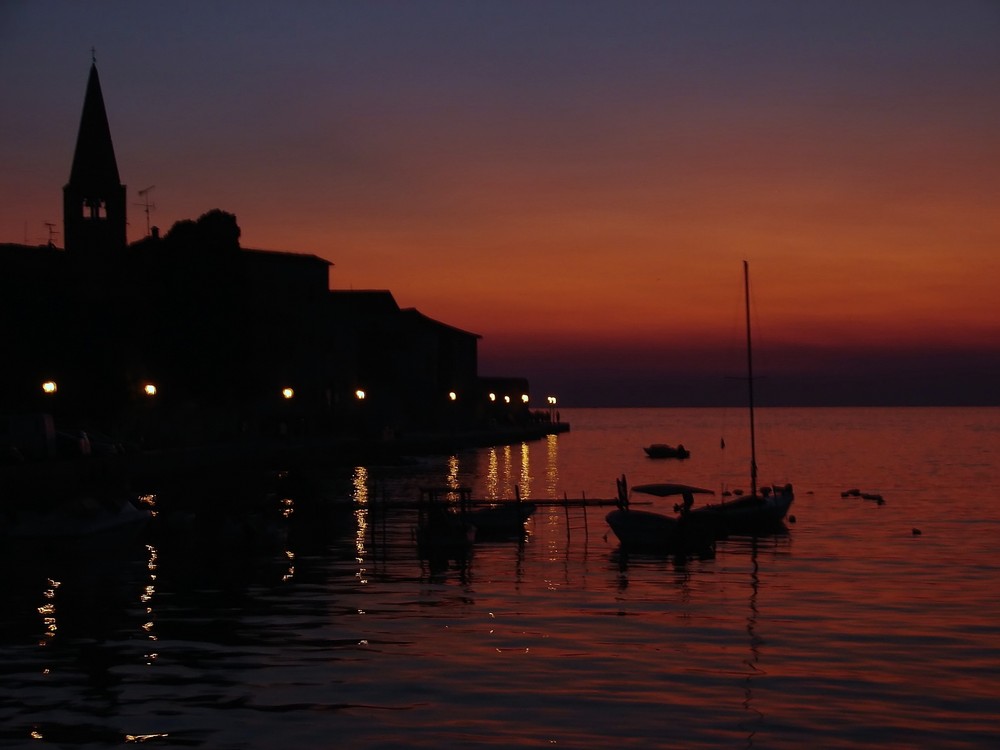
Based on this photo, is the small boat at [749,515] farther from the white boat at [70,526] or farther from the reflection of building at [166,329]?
the reflection of building at [166,329]

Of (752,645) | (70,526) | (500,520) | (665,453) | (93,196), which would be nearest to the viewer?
(752,645)

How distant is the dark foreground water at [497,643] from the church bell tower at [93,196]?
48.1 metres

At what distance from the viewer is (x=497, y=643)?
79.1ft

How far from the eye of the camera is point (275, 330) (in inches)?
3696

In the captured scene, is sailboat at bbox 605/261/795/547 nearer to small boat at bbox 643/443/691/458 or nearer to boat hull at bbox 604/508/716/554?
boat hull at bbox 604/508/716/554

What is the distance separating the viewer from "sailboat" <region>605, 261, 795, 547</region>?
139 feet

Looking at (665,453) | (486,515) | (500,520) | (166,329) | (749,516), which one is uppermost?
(166,329)

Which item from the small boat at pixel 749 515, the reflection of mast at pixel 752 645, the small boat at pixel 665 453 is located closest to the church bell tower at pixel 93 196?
the small boat at pixel 749 515

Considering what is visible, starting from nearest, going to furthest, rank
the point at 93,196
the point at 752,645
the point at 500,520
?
1. the point at 752,645
2. the point at 500,520
3. the point at 93,196

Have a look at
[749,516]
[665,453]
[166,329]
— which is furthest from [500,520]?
[665,453]

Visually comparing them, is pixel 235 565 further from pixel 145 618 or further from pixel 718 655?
pixel 718 655

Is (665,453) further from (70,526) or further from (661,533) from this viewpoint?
(70,526)

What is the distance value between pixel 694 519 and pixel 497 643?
19.8 metres

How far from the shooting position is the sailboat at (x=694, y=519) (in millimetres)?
42250
